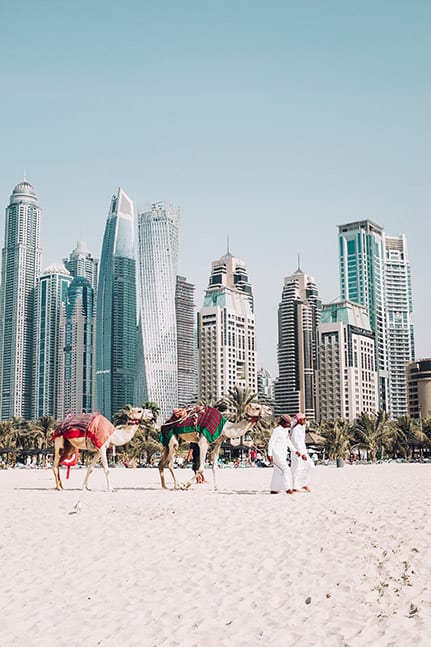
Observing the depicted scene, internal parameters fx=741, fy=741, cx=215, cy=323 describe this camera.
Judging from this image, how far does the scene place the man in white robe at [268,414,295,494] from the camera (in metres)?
17.0

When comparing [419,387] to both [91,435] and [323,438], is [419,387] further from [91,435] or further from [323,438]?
[91,435]

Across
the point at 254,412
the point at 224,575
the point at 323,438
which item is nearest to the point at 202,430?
the point at 254,412

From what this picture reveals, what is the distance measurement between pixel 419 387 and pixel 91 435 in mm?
143449

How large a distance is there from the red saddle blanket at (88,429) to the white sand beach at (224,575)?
16.7ft

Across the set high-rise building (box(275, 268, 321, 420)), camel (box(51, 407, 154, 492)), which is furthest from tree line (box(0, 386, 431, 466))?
high-rise building (box(275, 268, 321, 420))

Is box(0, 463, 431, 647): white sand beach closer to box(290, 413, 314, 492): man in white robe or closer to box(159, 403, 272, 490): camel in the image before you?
box(290, 413, 314, 492): man in white robe

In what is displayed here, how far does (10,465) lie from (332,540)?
171 ft

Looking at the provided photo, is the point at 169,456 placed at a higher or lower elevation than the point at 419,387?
lower

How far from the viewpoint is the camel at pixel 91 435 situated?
794 inches

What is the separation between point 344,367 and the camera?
16025 cm

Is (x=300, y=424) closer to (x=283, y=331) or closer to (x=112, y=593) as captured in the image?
(x=112, y=593)

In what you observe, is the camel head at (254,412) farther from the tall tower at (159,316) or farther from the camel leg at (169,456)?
the tall tower at (159,316)

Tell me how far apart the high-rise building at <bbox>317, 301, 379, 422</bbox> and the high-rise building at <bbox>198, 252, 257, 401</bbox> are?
1609 cm

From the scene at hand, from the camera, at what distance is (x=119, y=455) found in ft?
197
